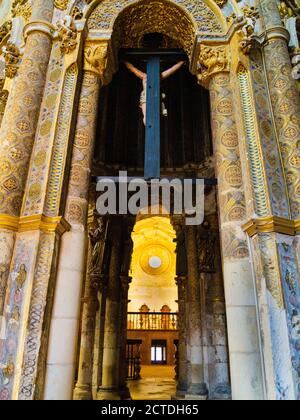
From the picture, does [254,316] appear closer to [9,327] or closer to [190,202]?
[9,327]

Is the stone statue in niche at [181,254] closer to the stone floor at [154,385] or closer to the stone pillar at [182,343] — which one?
the stone pillar at [182,343]

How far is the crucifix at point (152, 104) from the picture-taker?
5273 millimetres

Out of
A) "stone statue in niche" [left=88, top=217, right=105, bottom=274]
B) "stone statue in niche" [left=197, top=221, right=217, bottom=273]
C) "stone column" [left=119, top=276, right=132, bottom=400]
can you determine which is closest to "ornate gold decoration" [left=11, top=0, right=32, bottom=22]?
"stone statue in niche" [left=88, top=217, right=105, bottom=274]

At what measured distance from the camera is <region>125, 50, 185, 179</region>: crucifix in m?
5.27

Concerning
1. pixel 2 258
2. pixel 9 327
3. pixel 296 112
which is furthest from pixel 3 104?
pixel 296 112

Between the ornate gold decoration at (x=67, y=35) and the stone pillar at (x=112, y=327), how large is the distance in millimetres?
5125

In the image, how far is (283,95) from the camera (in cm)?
478

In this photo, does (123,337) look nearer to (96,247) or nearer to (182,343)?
(182,343)

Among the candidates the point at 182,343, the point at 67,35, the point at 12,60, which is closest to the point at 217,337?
the point at 182,343

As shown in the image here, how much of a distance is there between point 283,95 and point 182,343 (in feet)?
21.9

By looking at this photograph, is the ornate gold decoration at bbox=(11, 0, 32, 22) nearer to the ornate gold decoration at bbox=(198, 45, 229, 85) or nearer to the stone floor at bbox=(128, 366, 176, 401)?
the ornate gold decoration at bbox=(198, 45, 229, 85)

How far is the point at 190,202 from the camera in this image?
9.34 metres

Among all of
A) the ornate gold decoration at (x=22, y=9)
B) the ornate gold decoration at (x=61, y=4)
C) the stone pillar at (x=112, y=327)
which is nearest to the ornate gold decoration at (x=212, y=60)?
the ornate gold decoration at (x=61, y=4)

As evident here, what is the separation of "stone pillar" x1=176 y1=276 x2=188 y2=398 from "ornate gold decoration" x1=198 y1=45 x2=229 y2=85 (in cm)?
565
